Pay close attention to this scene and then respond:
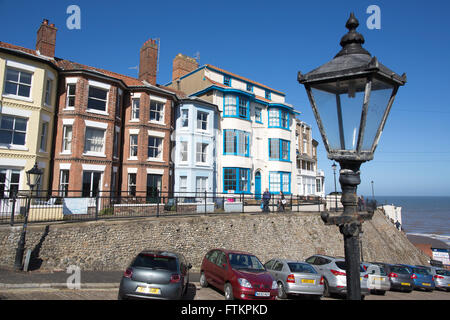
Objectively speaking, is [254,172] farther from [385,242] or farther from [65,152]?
[65,152]

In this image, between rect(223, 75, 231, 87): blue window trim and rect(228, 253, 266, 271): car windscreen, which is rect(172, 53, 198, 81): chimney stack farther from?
rect(228, 253, 266, 271): car windscreen

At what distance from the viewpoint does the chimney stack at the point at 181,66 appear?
37094 millimetres

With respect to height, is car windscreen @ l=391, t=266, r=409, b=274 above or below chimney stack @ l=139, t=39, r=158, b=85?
below

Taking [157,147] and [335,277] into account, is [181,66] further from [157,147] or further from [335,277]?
[335,277]

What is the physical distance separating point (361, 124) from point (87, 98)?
2275 centimetres

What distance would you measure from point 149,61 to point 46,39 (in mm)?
9014

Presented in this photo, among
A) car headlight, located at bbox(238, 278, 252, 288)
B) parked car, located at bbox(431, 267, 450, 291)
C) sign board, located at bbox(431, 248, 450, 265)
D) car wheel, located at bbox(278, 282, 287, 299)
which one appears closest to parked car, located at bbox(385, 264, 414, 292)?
parked car, located at bbox(431, 267, 450, 291)

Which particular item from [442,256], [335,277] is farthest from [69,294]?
[442,256]

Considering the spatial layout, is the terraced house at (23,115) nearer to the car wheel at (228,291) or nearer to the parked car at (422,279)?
the car wheel at (228,291)

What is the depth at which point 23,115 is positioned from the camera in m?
19.2

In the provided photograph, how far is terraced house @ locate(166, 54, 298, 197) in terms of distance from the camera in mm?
29969

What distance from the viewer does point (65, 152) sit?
21.3 m

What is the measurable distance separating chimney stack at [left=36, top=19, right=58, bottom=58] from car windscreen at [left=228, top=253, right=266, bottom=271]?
22.0 m
